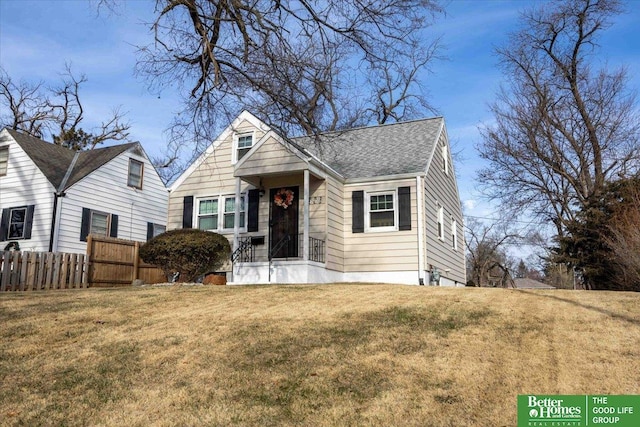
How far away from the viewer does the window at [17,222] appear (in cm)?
1873

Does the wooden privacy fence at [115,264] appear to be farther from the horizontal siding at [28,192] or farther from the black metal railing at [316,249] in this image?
the black metal railing at [316,249]

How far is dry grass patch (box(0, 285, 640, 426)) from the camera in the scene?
4449 mm

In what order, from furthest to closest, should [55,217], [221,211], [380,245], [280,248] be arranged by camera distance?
Result: [55,217]
[221,211]
[280,248]
[380,245]

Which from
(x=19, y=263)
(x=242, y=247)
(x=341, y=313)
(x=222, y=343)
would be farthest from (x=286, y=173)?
(x=222, y=343)

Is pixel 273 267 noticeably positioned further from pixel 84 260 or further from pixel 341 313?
pixel 341 313

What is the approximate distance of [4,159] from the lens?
20.0 metres

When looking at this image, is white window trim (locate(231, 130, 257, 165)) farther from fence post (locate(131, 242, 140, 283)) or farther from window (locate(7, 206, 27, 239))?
window (locate(7, 206, 27, 239))

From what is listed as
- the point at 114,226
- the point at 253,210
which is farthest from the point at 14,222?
the point at 253,210

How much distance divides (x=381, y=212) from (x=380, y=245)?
3.27ft

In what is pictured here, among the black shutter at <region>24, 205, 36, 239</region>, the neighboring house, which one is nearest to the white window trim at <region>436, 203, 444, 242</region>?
the neighboring house

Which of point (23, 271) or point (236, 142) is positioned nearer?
point (23, 271)

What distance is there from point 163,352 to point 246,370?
1250 millimetres

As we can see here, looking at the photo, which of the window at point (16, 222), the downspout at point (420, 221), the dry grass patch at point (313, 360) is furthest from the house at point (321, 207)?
the dry grass patch at point (313, 360)

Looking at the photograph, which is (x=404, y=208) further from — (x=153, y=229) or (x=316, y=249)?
(x=153, y=229)
